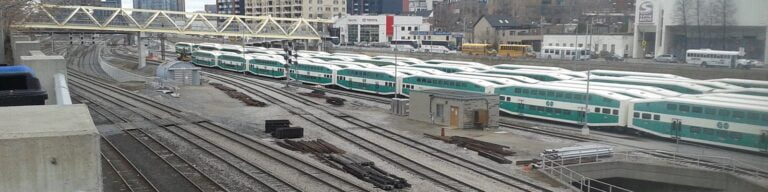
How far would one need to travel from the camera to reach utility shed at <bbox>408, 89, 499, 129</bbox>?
28750 mm

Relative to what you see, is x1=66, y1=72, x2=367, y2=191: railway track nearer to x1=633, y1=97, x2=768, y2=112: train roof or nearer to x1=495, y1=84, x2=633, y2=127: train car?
x1=633, y1=97, x2=768, y2=112: train roof

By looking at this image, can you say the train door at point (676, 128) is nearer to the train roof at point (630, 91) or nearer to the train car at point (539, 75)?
the train roof at point (630, 91)

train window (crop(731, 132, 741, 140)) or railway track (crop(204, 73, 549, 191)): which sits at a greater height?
train window (crop(731, 132, 741, 140))

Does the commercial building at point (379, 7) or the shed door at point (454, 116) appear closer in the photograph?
the shed door at point (454, 116)

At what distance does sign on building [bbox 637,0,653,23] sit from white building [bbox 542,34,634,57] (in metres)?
6.46

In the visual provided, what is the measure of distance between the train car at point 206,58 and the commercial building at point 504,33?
35252mm

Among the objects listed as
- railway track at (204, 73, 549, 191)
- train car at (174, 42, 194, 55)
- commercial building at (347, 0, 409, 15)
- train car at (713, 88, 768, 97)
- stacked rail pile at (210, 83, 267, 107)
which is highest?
commercial building at (347, 0, 409, 15)

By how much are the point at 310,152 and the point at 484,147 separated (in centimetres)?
642

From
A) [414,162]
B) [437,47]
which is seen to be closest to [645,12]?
[414,162]

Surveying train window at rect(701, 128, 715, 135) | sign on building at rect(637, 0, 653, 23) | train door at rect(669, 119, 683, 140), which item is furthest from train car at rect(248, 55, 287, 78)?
train window at rect(701, 128, 715, 135)

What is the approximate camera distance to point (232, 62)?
68500mm

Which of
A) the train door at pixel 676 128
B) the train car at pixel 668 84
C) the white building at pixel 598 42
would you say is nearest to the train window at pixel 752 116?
the train door at pixel 676 128

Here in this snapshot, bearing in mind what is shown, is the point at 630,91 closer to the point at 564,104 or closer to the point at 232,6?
the point at 564,104

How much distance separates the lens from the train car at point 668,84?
30972 mm
